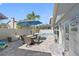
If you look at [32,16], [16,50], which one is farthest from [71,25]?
[16,50]

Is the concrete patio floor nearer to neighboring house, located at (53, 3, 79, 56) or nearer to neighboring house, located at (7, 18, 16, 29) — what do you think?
neighboring house, located at (7, 18, 16, 29)

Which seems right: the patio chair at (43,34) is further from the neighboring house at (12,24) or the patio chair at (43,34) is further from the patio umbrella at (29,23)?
the neighboring house at (12,24)

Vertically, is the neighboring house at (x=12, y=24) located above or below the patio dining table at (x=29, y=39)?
above

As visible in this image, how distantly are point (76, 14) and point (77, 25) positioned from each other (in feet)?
0.69

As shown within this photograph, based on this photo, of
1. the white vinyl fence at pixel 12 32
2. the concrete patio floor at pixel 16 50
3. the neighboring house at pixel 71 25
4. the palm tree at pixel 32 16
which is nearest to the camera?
the neighboring house at pixel 71 25

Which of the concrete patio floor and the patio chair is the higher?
the patio chair

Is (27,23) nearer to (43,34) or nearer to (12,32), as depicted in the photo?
(12,32)

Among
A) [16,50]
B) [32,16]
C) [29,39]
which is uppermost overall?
[32,16]

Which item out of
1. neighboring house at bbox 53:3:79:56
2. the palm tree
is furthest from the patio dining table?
neighboring house at bbox 53:3:79:56

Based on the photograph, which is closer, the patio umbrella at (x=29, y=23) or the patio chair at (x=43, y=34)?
the patio umbrella at (x=29, y=23)

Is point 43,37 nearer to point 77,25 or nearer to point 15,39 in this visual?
point 15,39

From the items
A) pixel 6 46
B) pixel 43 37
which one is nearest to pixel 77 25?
pixel 43 37

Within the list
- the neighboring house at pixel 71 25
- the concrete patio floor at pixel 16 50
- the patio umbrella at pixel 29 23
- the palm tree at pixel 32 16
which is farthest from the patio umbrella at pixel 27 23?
the neighboring house at pixel 71 25

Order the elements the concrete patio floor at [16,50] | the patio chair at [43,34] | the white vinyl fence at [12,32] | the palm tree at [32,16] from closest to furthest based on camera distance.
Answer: the palm tree at [32,16], the white vinyl fence at [12,32], the concrete patio floor at [16,50], the patio chair at [43,34]
